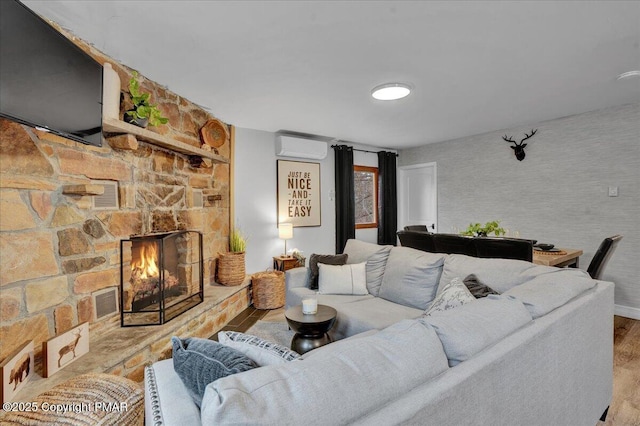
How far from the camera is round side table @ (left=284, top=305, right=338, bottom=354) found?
2.19 metres

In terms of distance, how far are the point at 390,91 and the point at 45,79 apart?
2413mm

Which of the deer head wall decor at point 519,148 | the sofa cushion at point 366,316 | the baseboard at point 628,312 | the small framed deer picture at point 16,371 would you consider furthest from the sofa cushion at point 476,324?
the deer head wall decor at point 519,148

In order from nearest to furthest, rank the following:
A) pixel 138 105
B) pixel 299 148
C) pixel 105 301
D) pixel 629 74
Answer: pixel 105 301 → pixel 138 105 → pixel 629 74 → pixel 299 148

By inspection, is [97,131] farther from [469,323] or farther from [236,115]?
[469,323]

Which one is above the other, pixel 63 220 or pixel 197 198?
pixel 197 198

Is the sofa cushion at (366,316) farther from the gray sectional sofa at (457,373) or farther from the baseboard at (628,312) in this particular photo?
the baseboard at (628,312)

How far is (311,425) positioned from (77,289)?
1956 millimetres

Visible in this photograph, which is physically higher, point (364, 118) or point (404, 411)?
point (364, 118)

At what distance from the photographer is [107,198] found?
2.19m

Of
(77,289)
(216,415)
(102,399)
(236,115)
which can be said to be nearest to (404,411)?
(216,415)

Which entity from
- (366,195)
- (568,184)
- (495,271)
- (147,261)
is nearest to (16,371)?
(147,261)

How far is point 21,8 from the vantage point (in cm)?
134

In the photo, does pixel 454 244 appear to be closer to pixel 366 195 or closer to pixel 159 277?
pixel 366 195

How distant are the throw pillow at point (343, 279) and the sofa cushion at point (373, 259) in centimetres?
6
